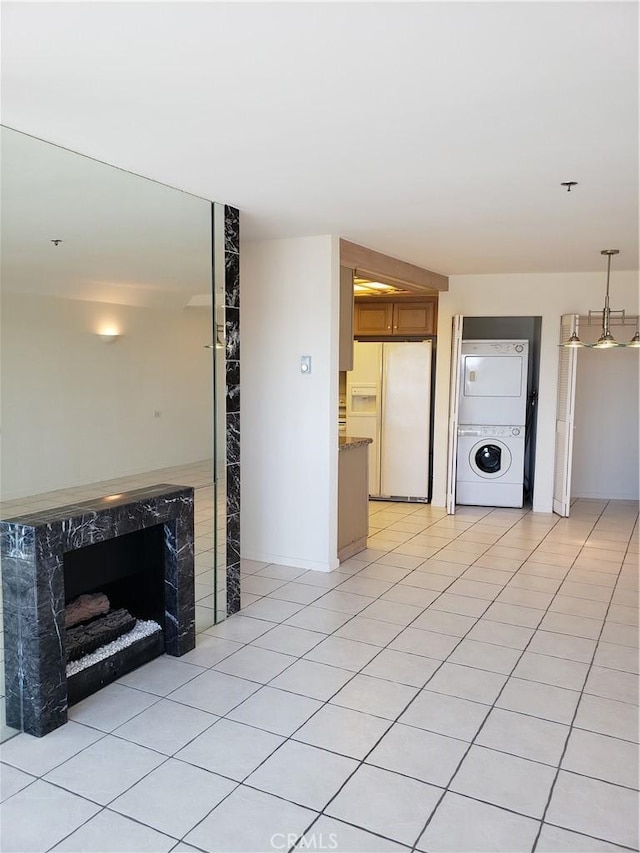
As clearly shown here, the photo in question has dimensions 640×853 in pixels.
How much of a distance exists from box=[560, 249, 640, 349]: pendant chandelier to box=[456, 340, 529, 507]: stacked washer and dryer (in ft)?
2.31

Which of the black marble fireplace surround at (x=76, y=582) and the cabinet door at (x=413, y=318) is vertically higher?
the cabinet door at (x=413, y=318)

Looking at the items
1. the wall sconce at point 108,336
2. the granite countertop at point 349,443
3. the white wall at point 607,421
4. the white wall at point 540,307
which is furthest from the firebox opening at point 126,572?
the white wall at point 607,421

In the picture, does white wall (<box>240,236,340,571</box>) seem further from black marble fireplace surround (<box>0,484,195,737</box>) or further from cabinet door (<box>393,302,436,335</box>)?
cabinet door (<box>393,302,436,335</box>)

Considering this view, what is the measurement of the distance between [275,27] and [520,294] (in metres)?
5.36

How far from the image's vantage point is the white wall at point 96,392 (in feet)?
8.48

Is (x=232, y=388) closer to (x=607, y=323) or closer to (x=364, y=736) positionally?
(x=364, y=736)

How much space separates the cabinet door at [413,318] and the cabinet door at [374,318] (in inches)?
2.6

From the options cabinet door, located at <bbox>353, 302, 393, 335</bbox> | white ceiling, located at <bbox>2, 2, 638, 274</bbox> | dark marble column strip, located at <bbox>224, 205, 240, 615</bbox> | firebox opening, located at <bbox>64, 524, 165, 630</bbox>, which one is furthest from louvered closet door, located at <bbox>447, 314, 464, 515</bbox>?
firebox opening, located at <bbox>64, 524, 165, 630</bbox>

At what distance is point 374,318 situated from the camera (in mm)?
7156

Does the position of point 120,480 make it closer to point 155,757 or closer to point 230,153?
point 155,757

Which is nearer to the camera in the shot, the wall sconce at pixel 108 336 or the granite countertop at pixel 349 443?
the wall sconce at pixel 108 336

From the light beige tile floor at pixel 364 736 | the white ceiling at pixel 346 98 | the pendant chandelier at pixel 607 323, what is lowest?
the light beige tile floor at pixel 364 736

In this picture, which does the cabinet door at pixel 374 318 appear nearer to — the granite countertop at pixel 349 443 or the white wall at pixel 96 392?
the granite countertop at pixel 349 443

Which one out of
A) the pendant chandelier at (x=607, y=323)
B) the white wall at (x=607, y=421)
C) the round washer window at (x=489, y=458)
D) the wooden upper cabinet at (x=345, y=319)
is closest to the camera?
the wooden upper cabinet at (x=345, y=319)
